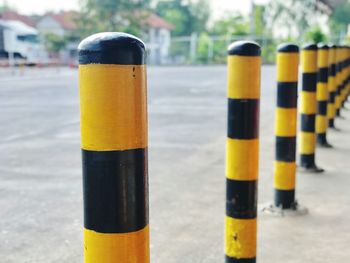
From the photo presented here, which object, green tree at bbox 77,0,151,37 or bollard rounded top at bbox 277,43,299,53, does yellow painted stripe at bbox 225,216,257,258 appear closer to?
bollard rounded top at bbox 277,43,299,53

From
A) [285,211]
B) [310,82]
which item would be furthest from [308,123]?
[285,211]

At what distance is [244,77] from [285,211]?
56.6 inches

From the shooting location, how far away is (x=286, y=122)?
3613 millimetres

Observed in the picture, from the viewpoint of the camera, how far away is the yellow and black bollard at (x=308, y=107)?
4555 mm

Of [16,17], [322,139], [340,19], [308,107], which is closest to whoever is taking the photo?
[308,107]

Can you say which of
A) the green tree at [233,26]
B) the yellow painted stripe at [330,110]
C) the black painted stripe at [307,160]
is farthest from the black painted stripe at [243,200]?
the green tree at [233,26]

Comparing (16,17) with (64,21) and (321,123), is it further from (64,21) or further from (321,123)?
(321,123)

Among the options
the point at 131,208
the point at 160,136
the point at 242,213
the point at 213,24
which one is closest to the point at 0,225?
the point at 242,213

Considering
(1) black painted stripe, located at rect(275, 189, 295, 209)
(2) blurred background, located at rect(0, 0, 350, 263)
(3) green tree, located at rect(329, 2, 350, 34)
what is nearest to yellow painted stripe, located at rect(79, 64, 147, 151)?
(2) blurred background, located at rect(0, 0, 350, 263)

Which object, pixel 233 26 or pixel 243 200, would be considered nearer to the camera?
pixel 243 200

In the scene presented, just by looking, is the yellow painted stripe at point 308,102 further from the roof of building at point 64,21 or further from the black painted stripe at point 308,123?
the roof of building at point 64,21

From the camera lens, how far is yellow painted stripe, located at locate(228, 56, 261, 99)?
8.38 feet

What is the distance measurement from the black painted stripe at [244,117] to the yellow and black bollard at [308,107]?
2.07m

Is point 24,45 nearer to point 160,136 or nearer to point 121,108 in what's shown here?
→ point 160,136
